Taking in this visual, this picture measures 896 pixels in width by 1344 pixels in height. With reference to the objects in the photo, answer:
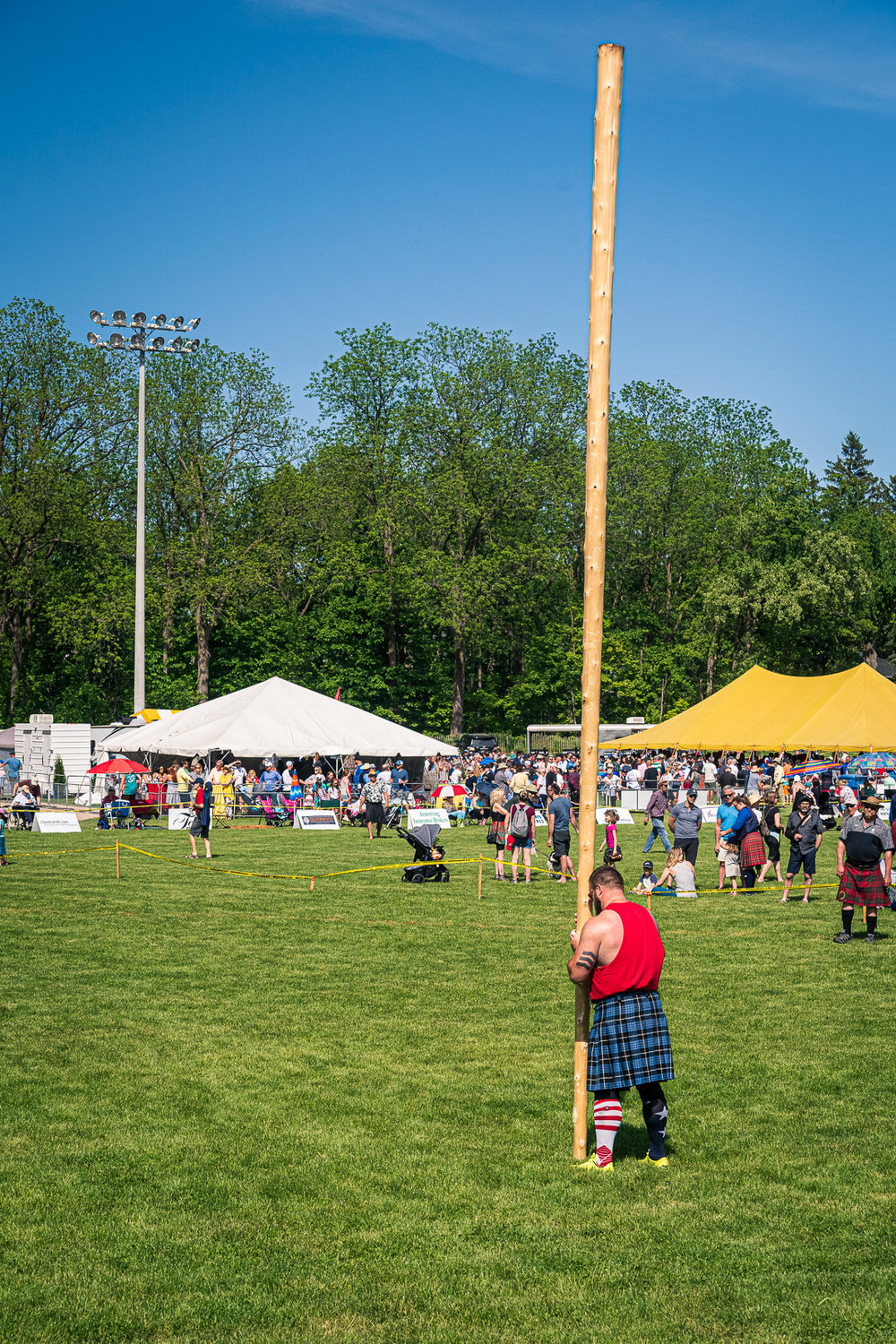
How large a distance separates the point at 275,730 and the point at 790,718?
15389 millimetres

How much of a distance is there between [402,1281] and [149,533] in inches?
1928

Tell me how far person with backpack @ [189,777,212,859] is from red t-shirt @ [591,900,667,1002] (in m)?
14.8

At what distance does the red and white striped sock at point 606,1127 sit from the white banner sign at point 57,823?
21.3 m

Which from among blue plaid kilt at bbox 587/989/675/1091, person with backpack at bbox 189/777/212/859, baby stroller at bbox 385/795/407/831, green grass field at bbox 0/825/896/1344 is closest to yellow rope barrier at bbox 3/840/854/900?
person with backpack at bbox 189/777/212/859

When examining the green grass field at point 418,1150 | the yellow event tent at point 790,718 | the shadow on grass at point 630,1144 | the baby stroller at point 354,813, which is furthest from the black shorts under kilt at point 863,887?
the yellow event tent at point 790,718

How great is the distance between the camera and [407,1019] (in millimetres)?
9945

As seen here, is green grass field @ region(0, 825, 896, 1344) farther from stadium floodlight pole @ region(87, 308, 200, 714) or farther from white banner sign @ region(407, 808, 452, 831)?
stadium floodlight pole @ region(87, 308, 200, 714)

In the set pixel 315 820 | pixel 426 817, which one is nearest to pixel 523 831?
pixel 426 817

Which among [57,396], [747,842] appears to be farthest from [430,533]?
[747,842]

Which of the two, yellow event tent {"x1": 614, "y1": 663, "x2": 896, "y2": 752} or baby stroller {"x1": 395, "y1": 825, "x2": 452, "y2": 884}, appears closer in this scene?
baby stroller {"x1": 395, "y1": 825, "x2": 452, "y2": 884}

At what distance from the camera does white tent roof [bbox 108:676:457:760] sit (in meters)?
34.7

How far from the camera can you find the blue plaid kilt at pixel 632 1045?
6.50 meters

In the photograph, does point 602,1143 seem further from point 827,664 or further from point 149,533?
point 827,664

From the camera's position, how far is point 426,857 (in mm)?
20859
